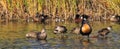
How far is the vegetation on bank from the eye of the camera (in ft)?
68.9

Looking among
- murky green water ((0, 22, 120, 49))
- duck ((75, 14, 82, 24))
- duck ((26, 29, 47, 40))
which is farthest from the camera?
duck ((75, 14, 82, 24))

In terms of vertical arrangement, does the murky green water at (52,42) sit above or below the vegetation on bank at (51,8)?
below

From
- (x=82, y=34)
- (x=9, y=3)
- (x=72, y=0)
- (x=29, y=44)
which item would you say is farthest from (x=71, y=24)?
(x=29, y=44)

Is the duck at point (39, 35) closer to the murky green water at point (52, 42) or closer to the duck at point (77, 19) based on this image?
the murky green water at point (52, 42)

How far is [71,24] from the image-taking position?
20.3 meters

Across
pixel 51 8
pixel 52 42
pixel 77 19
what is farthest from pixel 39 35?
pixel 51 8

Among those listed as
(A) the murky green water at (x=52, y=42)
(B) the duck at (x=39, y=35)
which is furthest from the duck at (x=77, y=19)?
(B) the duck at (x=39, y=35)

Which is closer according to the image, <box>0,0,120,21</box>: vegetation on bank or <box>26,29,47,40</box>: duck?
<box>26,29,47,40</box>: duck

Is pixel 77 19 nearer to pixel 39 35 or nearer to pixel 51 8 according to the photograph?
pixel 51 8

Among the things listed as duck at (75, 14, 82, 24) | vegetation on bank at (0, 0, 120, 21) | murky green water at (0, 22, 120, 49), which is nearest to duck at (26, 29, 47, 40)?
murky green water at (0, 22, 120, 49)

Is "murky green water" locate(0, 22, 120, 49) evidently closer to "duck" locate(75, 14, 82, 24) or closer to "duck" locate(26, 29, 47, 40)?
"duck" locate(26, 29, 47, 40)

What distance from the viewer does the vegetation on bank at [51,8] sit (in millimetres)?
21016

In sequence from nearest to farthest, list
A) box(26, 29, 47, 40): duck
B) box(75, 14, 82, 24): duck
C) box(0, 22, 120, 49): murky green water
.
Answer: box(0, 22, 120, 49): murky green water → box(26, 29, 47, 40): duck → box(75, 14, 82, 24): duck

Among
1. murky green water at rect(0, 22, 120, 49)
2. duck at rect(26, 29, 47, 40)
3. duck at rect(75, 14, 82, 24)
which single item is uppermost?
duck at rect(75, 14, 82, 24)
